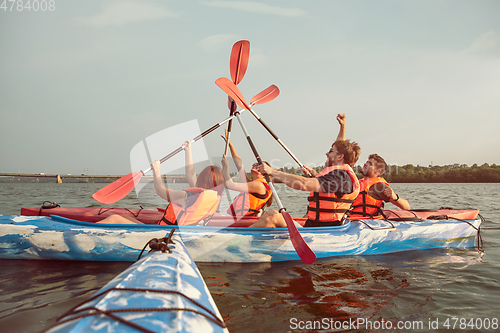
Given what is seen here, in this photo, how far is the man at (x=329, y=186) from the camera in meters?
3.57

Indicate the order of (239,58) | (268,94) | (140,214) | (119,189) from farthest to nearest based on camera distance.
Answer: (268,94)
(239,58)
(140,214)
(119,189)

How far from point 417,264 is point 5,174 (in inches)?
2581

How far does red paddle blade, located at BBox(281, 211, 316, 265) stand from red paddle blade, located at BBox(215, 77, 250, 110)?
2.37m

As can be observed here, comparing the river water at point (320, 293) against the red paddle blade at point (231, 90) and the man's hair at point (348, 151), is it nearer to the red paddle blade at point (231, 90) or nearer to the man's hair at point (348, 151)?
the man's hair at point (348, 151)

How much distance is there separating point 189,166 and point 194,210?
1.00m

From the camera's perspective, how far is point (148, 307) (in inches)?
45.1

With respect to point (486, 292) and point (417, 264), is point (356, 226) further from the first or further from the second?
point (486, 292)

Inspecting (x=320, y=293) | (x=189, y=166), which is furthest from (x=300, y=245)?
(x=189, y=166)

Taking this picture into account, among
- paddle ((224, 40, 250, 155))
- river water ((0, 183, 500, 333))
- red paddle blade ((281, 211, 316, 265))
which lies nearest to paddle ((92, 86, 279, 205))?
river water ((0, 183, 500, 333))

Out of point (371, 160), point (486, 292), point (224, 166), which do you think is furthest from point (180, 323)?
point (371, 160)

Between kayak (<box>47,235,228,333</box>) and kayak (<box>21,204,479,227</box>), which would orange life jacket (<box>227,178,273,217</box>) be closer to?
kayak (<box>21,204,479,227</box>)

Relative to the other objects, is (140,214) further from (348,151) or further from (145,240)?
(348,151)

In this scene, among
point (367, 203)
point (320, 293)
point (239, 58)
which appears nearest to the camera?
point (320, 293)

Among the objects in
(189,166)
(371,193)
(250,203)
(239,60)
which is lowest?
(250,203)
